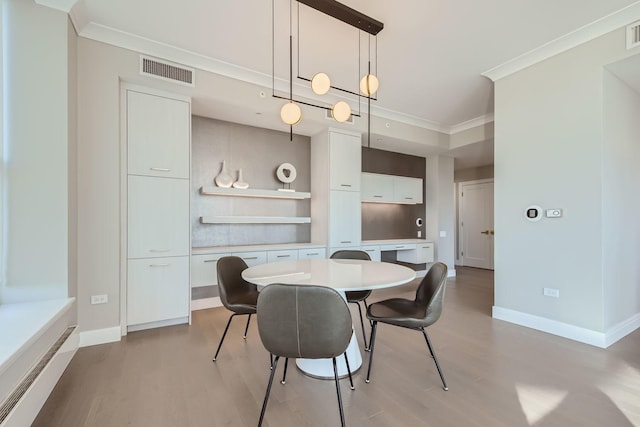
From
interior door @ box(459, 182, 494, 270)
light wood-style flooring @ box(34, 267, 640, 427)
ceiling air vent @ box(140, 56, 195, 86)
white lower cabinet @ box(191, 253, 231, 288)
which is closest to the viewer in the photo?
light wood-style flooring @ box(34, 267, 640, 427)

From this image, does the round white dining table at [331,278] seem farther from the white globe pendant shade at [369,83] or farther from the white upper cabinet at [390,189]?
the white upper cabinet at [390,189]

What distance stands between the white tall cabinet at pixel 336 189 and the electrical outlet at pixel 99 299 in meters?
2.67

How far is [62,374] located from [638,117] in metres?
6.00

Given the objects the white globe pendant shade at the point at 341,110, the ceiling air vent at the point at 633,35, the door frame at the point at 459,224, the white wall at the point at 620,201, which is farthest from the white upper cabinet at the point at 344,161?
the door frame at the point at 459,224

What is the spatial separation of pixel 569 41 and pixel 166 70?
13.3 ft

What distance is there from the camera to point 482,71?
11.4 feet

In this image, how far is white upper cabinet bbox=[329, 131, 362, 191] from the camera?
4.39 m

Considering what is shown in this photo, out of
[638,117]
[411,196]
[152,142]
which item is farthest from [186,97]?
[638,117]

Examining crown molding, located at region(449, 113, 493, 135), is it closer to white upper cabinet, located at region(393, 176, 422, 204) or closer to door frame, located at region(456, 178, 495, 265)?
white upper cabinet, located at region(393, 176, 422, 204)

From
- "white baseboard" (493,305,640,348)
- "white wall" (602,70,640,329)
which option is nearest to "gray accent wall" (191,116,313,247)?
"white baseboard" (493,305,640,348)

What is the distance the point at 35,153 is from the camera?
2.24 meters

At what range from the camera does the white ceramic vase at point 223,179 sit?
391 cm

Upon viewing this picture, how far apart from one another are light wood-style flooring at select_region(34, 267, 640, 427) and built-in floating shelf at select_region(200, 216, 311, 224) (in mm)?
1406

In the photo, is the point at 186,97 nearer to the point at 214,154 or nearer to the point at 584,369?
the point at 214,154
